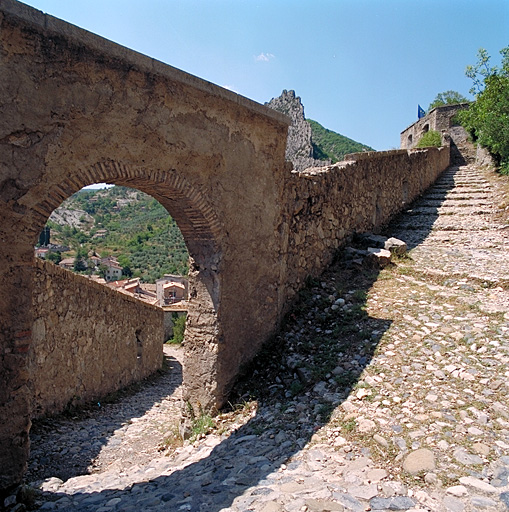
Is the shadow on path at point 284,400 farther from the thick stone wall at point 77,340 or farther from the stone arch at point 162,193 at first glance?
the thick stone wall at point 77,340

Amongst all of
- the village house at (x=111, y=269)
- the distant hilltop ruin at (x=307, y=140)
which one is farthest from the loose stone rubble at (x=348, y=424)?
the village house at (x=111, y=269)

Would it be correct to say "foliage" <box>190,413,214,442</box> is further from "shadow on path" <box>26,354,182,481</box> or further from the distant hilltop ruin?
the distant hilltop ruin

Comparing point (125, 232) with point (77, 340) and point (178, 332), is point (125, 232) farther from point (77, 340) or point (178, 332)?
point (77, 340)

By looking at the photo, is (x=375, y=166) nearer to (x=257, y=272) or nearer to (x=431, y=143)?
(x=257, y=272)

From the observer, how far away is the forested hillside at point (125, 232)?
54.2 meters

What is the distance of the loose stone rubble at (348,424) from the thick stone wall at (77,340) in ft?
1.82

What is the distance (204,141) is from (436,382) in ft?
11.1

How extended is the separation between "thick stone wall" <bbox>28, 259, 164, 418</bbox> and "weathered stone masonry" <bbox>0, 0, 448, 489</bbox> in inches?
6.8

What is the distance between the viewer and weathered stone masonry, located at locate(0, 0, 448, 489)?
3.04m

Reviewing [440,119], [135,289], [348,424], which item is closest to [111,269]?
[135,289]

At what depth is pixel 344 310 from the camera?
6.05 metres

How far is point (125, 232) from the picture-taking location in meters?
66.5

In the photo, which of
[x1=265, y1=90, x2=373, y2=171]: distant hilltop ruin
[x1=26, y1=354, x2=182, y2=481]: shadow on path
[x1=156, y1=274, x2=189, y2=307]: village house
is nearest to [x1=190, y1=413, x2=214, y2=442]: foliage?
[x1=26, y1=354, x2=182, y2=481]: shadow on path

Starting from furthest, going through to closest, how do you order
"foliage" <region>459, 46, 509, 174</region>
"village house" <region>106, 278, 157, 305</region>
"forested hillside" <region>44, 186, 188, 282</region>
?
"forested hillside" <region>44, 186, 188, 282</region>, "village house" <region>106, 278, 157, 305</region>, "foliage" <region>459, 46, 509, 174</region>
